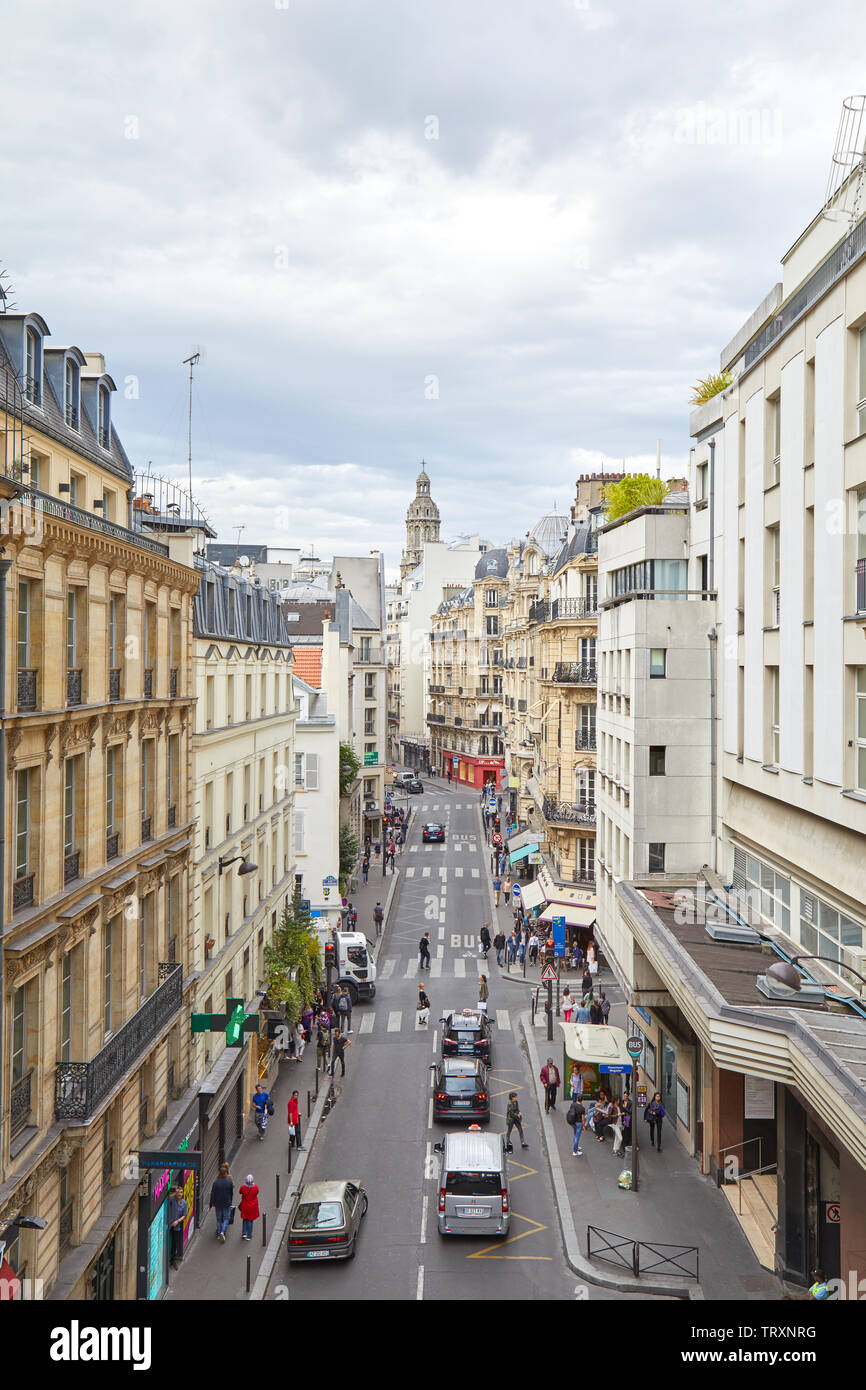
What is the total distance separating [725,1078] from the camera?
73.9ft

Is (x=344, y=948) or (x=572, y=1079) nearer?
(x=572, y=1079)

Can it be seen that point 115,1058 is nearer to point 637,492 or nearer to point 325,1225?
point 325,1225

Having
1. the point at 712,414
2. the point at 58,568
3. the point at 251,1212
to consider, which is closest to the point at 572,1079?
the point at 251,1212

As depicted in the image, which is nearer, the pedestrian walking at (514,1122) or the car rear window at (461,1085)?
the pedestrian walking at (514,1122)

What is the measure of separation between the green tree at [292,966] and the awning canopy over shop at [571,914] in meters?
11.2

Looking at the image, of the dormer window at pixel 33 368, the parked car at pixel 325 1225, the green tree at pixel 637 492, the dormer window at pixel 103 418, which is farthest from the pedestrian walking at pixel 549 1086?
the dormer window at pixel 33 368

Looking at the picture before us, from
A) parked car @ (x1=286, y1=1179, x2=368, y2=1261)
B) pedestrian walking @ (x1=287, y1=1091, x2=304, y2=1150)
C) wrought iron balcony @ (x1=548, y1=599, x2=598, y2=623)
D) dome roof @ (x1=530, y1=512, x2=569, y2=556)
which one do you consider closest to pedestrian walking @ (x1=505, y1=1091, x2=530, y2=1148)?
pedestrian walking @ (x1=287, y1=1091, x2=304, y2=1150)

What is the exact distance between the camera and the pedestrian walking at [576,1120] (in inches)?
942

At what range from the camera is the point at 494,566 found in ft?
317

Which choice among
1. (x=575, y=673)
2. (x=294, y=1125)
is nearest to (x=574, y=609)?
(x=575, y=673)

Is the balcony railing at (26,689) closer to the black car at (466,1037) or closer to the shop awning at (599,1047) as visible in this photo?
the shop awning at (599,1047)

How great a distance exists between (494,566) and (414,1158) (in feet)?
252
